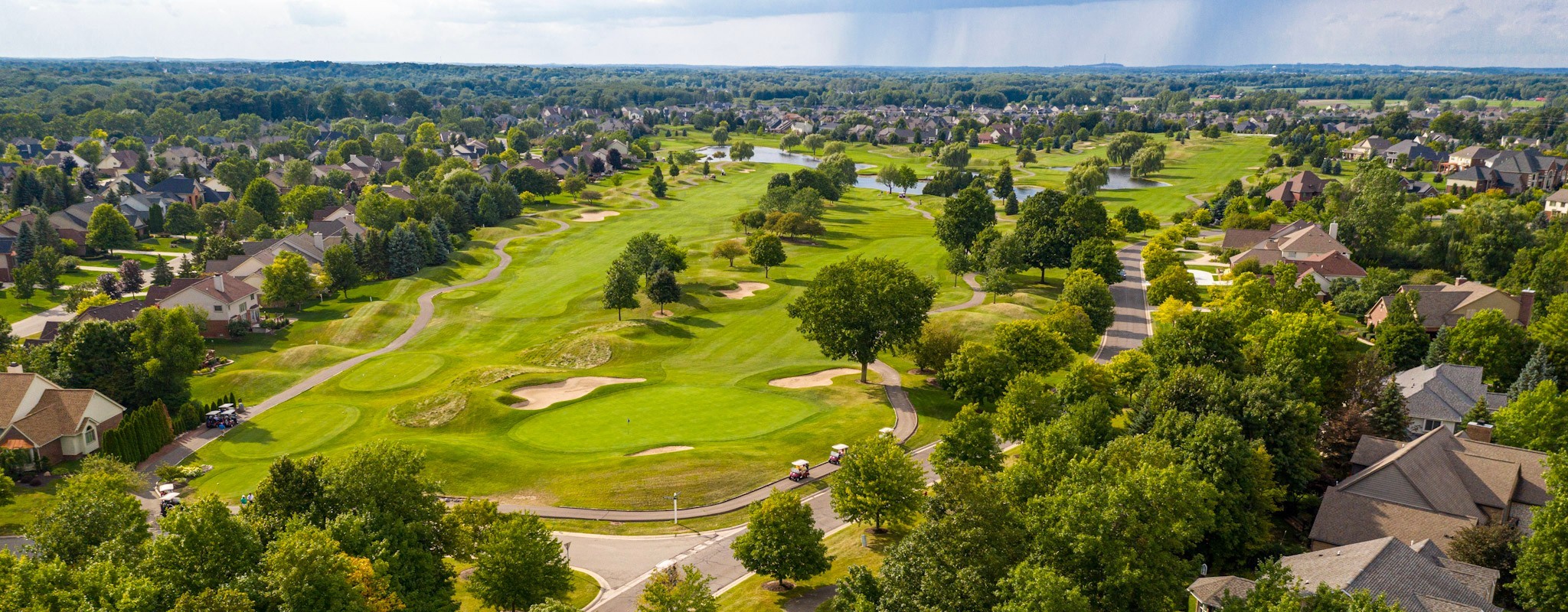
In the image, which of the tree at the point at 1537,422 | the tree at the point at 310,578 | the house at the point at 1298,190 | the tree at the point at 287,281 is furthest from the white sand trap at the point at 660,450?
the house at the point at 1298,190

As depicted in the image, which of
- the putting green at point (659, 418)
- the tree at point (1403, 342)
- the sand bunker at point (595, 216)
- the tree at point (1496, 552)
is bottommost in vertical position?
the sand bunker at point (595, 216)

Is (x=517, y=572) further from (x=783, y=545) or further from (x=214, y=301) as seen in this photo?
(x=214, y=301)

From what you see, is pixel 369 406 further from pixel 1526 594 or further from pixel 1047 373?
pixel 1526 594

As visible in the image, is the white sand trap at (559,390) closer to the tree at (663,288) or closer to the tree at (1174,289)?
the tree at (663,288)

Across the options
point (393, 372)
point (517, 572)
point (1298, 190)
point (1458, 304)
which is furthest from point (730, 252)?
point (1298, 190)

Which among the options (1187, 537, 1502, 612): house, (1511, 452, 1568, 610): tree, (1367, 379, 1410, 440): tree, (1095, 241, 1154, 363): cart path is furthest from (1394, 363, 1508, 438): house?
(1187, 537, 1502, 612): house
